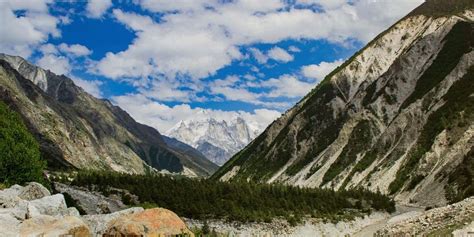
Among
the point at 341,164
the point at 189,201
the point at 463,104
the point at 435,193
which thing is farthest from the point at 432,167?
the point at 189,201

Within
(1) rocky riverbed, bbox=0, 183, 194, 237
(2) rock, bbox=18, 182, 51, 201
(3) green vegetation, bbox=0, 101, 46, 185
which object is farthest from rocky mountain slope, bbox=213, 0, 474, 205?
(1) rocky riverbed, bbox=0, 183, 194, 237

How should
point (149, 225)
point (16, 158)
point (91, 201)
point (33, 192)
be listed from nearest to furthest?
point (149, 225) → point (33, 192) → point (16, 158) → point (91, 201)

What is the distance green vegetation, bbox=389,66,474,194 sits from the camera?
432ft

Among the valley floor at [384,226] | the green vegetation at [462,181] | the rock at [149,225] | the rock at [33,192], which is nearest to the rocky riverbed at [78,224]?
the rock at [149,225]

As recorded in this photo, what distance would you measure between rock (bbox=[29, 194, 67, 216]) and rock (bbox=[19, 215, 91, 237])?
5.88m

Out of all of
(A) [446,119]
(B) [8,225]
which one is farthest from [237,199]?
(A) [446,119]

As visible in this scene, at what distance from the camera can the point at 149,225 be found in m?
30.5

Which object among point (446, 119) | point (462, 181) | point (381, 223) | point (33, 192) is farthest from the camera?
point (446, 119)

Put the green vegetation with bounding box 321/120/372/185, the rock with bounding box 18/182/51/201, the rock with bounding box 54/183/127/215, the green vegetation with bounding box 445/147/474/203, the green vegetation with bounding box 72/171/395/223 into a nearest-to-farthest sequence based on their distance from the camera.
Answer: the rock with bounding box 18/182/51/201, the green vegetation with bounding box 72/171/395/223, the rock with bounding box 54/183/127/215, the green vegetation with bounding box 445/147/474/203, the green vegetation with bounding box 321/120/372/185

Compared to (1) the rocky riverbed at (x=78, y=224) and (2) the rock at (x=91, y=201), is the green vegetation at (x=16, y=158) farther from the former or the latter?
(1) the rocky riverbed at (x=78, y=224)

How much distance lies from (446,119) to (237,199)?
7714 centimetres

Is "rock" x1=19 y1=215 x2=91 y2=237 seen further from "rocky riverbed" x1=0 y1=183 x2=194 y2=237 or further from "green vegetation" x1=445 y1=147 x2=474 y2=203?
"green vegetation" x1=445 y1=147 x2=474 y2=203

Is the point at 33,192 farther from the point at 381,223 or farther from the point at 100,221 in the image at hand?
the point at 381,223

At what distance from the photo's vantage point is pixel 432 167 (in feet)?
407
